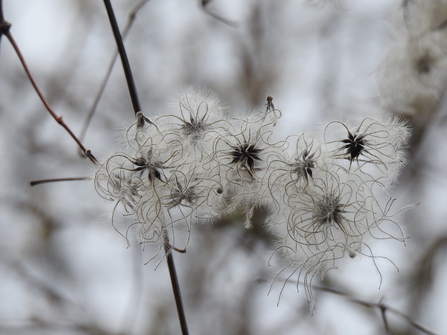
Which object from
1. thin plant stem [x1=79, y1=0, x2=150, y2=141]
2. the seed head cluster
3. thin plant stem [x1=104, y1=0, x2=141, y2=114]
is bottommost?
the seed head cluster

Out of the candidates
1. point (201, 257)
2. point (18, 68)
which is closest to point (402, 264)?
point (201, 257)

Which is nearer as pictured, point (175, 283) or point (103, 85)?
point (175, 283)

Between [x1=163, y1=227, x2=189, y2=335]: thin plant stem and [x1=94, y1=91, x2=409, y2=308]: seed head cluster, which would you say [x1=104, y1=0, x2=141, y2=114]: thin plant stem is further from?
[x1=163, y1=227, x2=189, y2=335]: thin plant stem

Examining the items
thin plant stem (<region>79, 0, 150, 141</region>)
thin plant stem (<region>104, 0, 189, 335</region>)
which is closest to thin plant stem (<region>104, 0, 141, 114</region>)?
thin plant stem (<region>104, 0, 189, 335</region>)

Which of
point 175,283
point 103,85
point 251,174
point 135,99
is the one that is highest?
point 103,85

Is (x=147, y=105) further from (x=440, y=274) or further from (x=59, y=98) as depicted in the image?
(x=440, y=274)

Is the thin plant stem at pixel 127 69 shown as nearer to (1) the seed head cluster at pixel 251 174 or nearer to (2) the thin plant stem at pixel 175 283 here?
(1) the seed head cluster at pixel 251 174

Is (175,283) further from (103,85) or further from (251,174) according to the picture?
(103,85)

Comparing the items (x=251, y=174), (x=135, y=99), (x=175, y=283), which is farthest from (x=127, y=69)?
(x=175, y=283)
